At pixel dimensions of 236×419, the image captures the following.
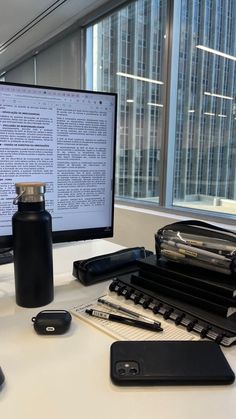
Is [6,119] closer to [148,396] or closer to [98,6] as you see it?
[148,396]

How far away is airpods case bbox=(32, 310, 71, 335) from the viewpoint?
0.59m

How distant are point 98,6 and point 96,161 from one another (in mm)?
2492

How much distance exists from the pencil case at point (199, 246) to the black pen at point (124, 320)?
164mm

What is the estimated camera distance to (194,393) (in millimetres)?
447

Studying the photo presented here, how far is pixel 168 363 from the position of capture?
491 millimetres

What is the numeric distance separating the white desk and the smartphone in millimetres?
12

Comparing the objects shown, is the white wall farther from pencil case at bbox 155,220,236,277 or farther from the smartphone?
the smartphone

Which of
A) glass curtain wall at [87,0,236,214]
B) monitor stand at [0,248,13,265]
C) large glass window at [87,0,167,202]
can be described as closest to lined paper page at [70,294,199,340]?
monitor stand at [0,248,13,265]

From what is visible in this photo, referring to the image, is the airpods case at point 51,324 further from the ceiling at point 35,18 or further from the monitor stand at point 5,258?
the ceiling at point 35,18

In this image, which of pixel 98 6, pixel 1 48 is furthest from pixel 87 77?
pixel 1 48

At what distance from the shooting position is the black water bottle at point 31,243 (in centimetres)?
65

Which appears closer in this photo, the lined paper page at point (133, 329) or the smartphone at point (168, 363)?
the smartphone at point (168, 363)

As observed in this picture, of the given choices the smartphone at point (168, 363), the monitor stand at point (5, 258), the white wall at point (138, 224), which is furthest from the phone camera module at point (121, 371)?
the white wall at point (138, 224)

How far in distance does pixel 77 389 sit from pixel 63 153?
532 mm
